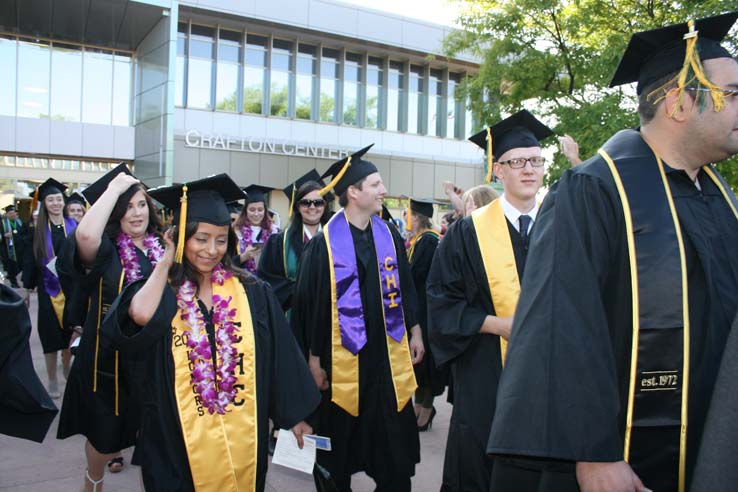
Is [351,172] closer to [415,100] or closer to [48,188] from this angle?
[48,188]

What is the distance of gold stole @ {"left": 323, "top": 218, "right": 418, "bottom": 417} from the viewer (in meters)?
3.84

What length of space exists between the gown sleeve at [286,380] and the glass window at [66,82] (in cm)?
1848

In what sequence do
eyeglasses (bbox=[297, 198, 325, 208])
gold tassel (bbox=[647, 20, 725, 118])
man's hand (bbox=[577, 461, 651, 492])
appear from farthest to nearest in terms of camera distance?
1. eyeglasses (bbox=[297, 198, 325, 208])
2. gold tassel (bbox=[647, 20, 725, 118])
3. man's hand (bbox=[577, 461, 651, 492])

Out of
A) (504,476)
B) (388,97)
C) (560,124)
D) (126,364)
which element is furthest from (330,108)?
(504,476)

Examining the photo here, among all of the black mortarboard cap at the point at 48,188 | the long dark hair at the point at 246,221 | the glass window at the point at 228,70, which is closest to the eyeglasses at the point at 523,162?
the long dark hair at the point at 246,221

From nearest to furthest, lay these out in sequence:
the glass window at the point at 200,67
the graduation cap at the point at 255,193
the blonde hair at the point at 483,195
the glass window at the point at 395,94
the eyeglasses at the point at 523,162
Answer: the eyeglasses at the point at 523,162 < the blonde hair at the point at 483,195 < the graduation cap at the point at 255,193 < the glass window at the point at 200,67 < the glass window at the point at 395,94

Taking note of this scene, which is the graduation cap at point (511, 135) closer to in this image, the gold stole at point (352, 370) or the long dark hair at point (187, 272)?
the gold stole at point (352, 370)

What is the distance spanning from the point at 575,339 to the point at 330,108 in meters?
20.4

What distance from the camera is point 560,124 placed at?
10.6m

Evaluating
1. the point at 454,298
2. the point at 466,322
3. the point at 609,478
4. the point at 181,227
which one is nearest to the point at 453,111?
the point at 454,298

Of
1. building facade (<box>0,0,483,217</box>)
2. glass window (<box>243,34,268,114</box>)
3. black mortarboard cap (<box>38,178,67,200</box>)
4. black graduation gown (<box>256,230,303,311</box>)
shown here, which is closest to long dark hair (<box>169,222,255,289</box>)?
black graduation gown (<box>256,230,303,311</box>)

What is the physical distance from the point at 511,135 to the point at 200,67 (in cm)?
1757

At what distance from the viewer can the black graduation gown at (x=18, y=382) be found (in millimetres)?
2707

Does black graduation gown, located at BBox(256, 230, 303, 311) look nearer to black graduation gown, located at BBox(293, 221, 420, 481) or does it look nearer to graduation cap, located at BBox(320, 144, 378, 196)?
black graduation gown, located at BBox(293, 221, 420, 481)
